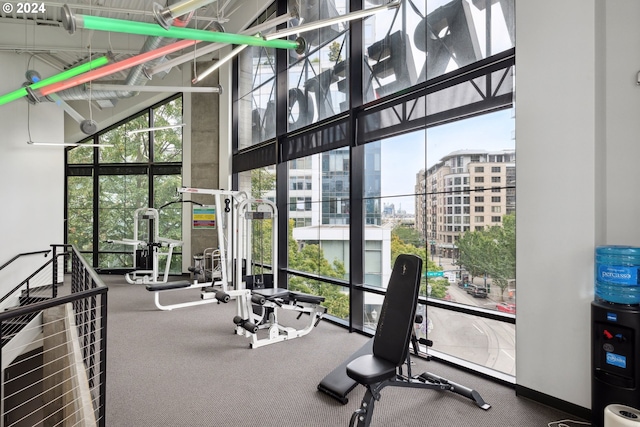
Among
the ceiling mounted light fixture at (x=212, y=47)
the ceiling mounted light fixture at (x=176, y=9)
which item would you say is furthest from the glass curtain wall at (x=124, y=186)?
the ceiling mounted light fixture at (x=176, y=9)

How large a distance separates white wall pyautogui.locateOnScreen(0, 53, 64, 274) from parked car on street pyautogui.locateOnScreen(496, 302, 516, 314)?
29.3 feet

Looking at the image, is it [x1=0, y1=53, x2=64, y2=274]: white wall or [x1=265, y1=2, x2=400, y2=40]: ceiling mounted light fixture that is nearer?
[x1=265, y1=2, x2=400, y2=40]: ceiling mounted light fixture

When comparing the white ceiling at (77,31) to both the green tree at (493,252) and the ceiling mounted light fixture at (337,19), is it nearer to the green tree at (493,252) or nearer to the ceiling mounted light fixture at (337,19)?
the ceiling mounted light fixture at (337,19)

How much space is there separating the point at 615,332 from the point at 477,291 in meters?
1.41

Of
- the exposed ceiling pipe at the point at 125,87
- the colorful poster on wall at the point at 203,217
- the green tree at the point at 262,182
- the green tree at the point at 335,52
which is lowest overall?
the colorful poster on wall at the point at 203,217

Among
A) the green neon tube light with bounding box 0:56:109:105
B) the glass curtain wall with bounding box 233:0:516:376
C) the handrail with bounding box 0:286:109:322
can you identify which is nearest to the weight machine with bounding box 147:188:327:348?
the glass curtain wall with bounding box 233:0:516:376

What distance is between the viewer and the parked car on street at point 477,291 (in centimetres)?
394

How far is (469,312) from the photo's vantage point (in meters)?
3.86

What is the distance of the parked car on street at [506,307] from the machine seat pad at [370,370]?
1543 mm

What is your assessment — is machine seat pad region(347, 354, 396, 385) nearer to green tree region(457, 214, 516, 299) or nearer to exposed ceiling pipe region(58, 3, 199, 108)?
green tree region(457, 214, 516, 299)

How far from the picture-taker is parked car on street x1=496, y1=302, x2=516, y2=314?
3664mm

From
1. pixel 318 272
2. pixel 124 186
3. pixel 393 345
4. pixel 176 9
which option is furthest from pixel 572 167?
pixel 124 186

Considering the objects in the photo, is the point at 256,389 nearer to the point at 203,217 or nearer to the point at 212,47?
the point at 212,47

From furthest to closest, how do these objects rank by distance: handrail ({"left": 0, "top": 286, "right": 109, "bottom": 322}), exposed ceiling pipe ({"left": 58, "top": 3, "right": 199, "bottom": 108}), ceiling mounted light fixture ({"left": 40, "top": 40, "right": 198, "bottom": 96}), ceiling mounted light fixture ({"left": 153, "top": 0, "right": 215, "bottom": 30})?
exposed ceiling pipe ({"left": 58, "top": 3, "right": 199, "bottom": 108}) → ceiling mounted light fixture ({"left": 40, "top": 40, "right": 198, "bottom": 96}) → ceiling mounted light fixture ({"left": 153, "top": 0, "right": 215, "bottom": 30}) → handrail ({"left": 0, "top": 286, "right": 109, "bottom": 322})
